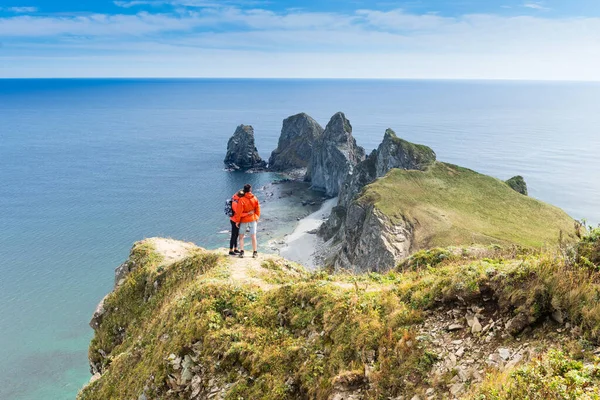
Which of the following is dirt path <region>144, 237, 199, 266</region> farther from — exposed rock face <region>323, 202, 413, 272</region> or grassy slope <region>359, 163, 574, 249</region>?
grassy slope <region>359, 163, 574, 249</region>

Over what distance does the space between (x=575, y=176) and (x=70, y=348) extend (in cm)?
14926

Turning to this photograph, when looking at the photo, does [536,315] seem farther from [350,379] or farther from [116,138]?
[116,138]

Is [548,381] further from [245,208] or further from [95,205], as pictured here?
[95,205]

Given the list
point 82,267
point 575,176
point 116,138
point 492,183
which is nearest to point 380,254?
point 492,183

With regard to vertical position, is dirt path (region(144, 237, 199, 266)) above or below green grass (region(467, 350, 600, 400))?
below

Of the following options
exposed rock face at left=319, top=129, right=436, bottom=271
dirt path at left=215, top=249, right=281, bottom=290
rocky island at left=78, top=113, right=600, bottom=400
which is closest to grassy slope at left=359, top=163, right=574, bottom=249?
exposed rock face at left=319, top=129, right=436, bottom=271

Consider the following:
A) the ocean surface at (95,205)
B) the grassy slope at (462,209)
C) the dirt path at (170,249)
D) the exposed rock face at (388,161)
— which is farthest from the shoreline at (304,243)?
the dirt path at (170,249)

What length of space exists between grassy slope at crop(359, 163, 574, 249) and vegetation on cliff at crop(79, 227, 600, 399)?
39710mm

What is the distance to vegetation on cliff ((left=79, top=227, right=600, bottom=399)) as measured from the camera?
7.71 meters

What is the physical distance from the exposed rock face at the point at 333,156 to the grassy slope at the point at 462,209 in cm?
4075

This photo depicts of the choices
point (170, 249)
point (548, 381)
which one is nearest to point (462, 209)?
point (170, 249)

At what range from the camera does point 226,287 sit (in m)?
14.3

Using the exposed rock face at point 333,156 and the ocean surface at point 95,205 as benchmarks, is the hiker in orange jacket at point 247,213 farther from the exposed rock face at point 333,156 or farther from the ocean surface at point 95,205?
the exposed rock face at point 333,156

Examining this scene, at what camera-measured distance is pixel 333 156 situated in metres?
118
